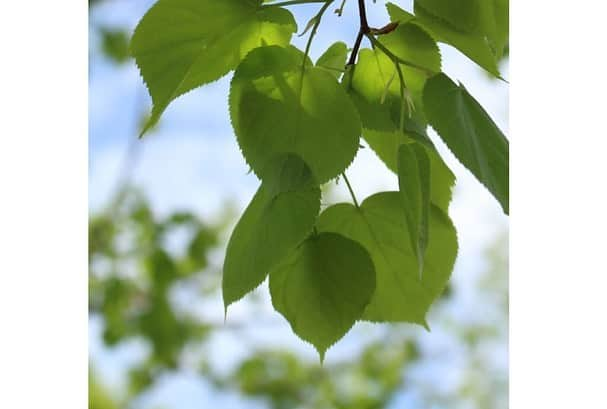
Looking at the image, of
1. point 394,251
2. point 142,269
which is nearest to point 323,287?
point 394,251

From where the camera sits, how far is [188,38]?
0.82 ft

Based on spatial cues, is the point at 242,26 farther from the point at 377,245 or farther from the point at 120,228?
the point at 120,228

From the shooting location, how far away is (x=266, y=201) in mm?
237

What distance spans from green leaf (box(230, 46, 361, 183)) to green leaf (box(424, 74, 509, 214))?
0.09ft

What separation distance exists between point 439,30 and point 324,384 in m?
1.79

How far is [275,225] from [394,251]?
0.07 metres

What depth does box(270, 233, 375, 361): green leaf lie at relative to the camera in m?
0.26
